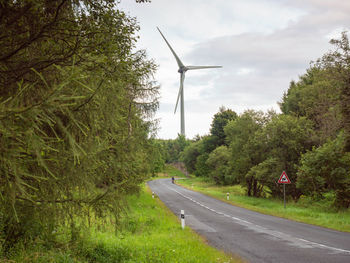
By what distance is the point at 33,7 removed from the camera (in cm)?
376

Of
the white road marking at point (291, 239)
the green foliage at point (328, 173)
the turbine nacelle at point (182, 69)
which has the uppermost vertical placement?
the turbine nacelle at point (182, 69)

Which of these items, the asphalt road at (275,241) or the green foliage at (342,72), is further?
the green foliage at (342,72)

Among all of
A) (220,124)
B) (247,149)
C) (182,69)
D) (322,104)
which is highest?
(182,69)

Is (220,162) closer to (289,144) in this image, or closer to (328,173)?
(289,144)

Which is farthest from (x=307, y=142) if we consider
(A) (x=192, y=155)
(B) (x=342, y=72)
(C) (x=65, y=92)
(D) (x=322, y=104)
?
(A) (x=192, y=155)

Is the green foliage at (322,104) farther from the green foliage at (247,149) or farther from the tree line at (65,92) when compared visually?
the tree line at (65,92)

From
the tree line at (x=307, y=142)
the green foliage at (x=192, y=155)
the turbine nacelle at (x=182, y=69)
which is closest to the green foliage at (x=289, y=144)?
the tree line at (x=307, y=142)

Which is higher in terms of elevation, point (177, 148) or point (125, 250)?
point (177, 148)

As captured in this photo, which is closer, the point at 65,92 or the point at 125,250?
the point at 65,92

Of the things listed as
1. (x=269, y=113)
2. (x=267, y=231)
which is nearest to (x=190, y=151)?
(x=269, y=113)

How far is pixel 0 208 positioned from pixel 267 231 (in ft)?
33.0

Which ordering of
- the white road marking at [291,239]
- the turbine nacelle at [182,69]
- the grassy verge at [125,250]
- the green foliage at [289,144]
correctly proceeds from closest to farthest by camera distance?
the grassy verge at [125,250] → the white road marking at [291,239] → the green foliage at [289,144] → the turbine nacelle at [182,69]

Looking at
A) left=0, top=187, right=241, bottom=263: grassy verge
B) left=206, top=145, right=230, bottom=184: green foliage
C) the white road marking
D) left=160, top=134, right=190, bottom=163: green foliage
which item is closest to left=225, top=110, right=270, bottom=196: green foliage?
left=206, top=145, right=230, bottom=184: green foliage

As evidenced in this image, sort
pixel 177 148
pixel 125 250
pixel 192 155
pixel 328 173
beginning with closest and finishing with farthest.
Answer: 1. pixel 125 250
2. pixel 328 173
3. pixel 192 155
4. pixel 177 148
